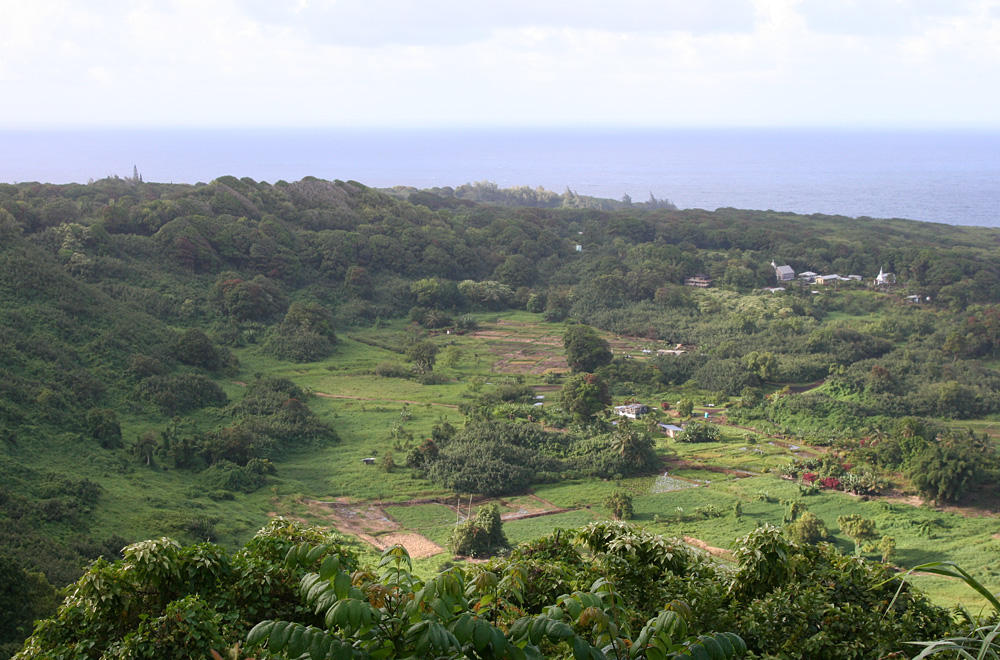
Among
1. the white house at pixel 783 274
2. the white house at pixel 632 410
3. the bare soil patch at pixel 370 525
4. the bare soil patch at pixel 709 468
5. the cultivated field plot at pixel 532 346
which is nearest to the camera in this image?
the bare soil patch at pixel 370 525

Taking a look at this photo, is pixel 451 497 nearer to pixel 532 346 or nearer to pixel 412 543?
pixel 412 543

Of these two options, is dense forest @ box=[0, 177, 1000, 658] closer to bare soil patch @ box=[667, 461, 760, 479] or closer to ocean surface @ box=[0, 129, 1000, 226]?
bare soil patch @ box=[667, 461, 760, 479]

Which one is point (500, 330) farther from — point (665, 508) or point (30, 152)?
point (30, 152)

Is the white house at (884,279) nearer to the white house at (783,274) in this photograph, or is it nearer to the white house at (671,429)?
the white house at (783,274)

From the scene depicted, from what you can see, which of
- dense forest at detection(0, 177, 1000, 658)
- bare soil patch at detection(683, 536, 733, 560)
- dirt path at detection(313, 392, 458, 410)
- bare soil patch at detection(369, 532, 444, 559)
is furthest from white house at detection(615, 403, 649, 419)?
bare soil patch at detection(369, 532, 444, 559)

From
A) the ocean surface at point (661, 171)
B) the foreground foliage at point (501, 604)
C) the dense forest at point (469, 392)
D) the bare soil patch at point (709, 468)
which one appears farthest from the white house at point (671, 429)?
the ocean surface at point (661, 171)

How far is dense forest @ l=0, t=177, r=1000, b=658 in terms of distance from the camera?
4.56 m

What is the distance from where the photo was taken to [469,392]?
838 inches

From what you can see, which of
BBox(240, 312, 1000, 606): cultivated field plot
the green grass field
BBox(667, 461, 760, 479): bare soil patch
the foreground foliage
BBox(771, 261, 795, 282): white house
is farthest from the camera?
BBox(771, 261, 795, 282): white house

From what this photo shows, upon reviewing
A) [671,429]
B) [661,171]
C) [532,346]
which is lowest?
[671,429]

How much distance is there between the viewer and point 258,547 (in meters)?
5.29

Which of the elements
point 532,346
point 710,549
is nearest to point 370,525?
point 710,549

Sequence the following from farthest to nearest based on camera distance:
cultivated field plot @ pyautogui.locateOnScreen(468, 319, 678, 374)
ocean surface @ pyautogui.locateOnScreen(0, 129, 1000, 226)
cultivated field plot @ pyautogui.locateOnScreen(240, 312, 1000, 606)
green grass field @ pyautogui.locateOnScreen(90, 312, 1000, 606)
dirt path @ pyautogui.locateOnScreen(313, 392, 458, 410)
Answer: ocean surface @ pyautogui.locateOnScreen(0, 129, 1000, 226), cultivated field plot @ pyautogui.locateOnScreen(468, 319, 678, 374), dirt path @ pyautogui.locateOnScreen(313, 392, 458, 410), cultivated field plot @ pyautogui.locateOnScreen(240, 312, 1000, 606), green grass field @ pyautogui.locateOnScreen(90, 312, 1000, 606)

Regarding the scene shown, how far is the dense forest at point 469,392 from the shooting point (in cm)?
456
